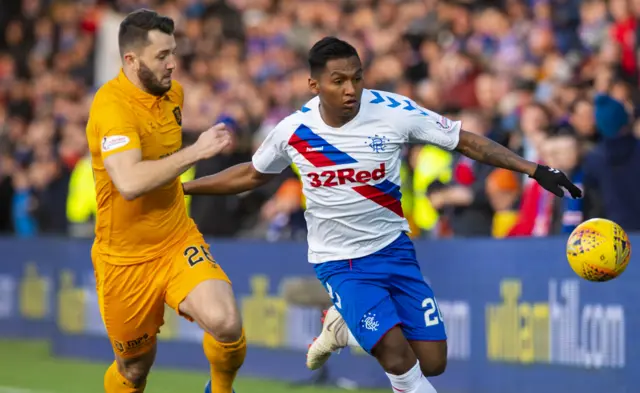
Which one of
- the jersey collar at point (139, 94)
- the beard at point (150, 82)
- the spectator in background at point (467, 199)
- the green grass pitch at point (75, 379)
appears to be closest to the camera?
the beard at point (150, 82)

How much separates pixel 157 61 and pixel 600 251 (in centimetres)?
321

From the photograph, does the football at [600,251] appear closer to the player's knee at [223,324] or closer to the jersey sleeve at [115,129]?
the player's knee at [223,324]

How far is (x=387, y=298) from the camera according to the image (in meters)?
8.41

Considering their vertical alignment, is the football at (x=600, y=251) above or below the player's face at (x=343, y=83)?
below

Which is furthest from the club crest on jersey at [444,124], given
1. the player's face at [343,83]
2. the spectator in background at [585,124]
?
the spectator in background at [585,124]

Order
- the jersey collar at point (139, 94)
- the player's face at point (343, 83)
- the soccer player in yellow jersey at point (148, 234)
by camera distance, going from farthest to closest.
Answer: the jersey collar at point (139, 94)
the soccer player in yellow jersey at point (148, 234)
the player's face at point (343, 83)

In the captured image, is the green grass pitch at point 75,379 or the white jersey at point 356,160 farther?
the green grass pitch at point 75,379

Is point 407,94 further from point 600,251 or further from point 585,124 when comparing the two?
point 600,251

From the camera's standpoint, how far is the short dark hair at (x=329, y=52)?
8211 mm

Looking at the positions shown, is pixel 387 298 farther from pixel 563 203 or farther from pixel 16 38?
pixel 16 38

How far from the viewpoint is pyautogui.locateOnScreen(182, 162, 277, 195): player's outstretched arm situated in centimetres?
879

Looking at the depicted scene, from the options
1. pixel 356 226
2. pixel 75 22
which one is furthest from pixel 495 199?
pixel 75 22

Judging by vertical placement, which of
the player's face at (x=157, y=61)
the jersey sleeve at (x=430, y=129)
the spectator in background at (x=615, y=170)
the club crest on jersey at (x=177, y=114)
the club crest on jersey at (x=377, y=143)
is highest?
the player's face at (x=157, y=61)

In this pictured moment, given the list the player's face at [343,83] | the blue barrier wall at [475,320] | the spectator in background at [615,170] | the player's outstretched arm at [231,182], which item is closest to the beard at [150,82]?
the player's outstretched arm at [231,182]
